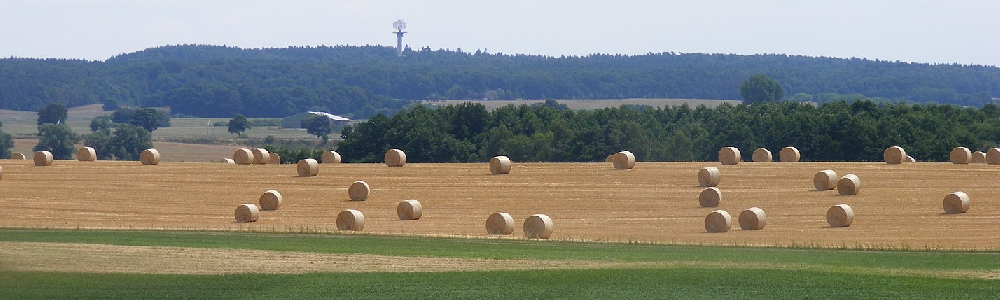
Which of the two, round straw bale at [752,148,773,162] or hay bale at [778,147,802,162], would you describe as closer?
round straw bale at [752,148,773,162]

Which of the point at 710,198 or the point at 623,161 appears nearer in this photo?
the point at 710,198

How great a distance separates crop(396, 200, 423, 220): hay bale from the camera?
4728cm

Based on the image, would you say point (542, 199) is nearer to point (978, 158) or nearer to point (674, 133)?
point (978, 158)

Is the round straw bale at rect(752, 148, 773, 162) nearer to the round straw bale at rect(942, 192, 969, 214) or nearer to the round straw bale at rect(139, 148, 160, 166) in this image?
the round straw bale at rect(942, 192, 969, 214)

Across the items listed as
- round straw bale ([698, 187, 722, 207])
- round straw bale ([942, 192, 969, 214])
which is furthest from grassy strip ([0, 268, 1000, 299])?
round straw bale ([698, 187, 722, 207])

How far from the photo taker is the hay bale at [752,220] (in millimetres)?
43812

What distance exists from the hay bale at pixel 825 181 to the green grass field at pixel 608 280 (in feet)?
47.8

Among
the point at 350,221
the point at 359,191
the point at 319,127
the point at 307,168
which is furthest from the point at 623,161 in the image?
the point at 319,127

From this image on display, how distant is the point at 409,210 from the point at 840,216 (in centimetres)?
1312

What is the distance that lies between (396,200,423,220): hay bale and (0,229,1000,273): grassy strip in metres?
5.75

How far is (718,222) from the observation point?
143 ft

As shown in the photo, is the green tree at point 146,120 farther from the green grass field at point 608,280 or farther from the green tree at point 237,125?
the green grass field at point 608,280

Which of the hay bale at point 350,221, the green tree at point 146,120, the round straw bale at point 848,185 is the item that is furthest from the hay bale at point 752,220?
the green tree at point 146,120

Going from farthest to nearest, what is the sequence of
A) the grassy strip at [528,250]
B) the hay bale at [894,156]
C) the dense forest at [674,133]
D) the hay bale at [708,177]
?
the dense forest at [674,133] < the hay bale at [894,156] < the hay bale at [708,177] < the grassy strip at [528,250]
